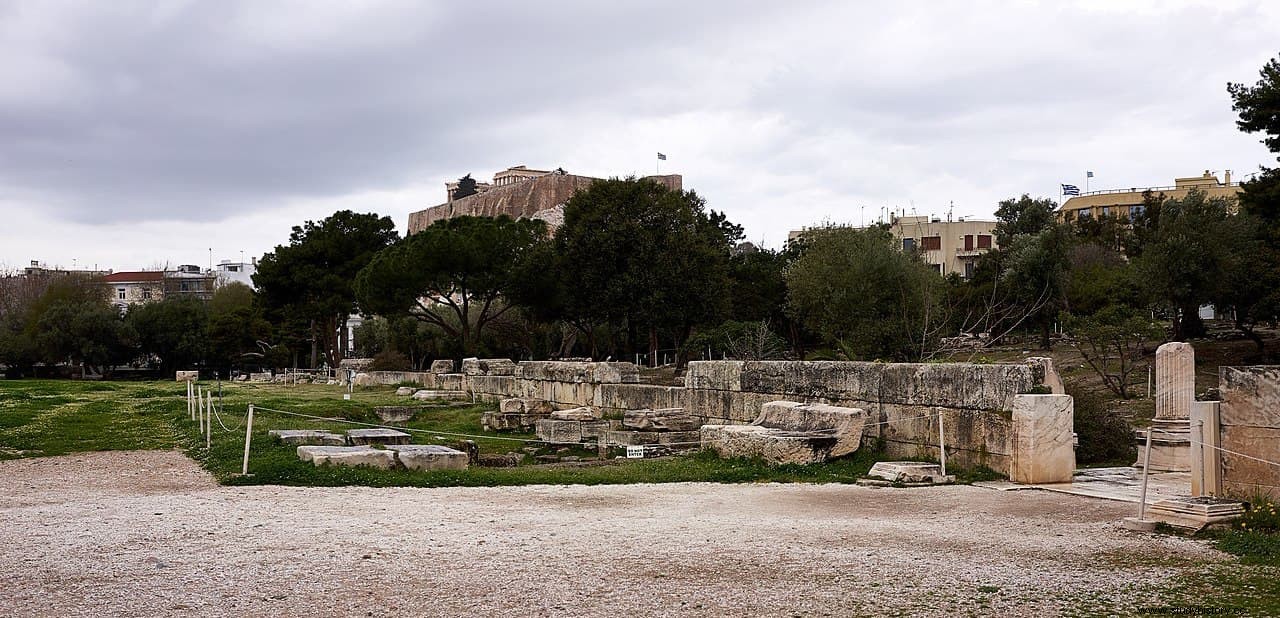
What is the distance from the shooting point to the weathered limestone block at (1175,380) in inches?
511

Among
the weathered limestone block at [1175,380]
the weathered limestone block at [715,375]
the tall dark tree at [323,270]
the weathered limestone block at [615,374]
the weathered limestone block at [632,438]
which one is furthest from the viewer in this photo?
the tall dark tree at [323,270]

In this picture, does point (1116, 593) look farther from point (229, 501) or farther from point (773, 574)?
point (229, 501)

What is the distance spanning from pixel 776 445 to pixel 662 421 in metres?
4.00

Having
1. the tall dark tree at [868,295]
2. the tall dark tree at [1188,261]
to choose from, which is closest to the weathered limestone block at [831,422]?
the tall dark tree at [868,295]

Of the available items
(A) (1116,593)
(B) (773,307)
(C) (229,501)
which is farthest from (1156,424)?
(B) (773,307)

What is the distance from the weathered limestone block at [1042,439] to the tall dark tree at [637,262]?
28516mm

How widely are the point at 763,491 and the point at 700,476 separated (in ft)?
3.90

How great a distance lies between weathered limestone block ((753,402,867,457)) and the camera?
12688 mm

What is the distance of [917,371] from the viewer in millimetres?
12805

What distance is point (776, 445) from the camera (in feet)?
40.9

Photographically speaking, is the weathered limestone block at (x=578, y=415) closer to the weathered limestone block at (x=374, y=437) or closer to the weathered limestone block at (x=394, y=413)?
the weathered limestone block at (x=374, y=437)

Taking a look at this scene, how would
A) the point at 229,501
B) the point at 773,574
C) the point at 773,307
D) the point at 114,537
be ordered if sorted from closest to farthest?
the point at 773,574 → the point at 114,537 → the point at 229,501 → the point at 773,307

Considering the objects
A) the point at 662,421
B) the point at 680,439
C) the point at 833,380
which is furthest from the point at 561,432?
the point at 833,380

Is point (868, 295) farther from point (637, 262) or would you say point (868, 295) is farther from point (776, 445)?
point (776, 445)
